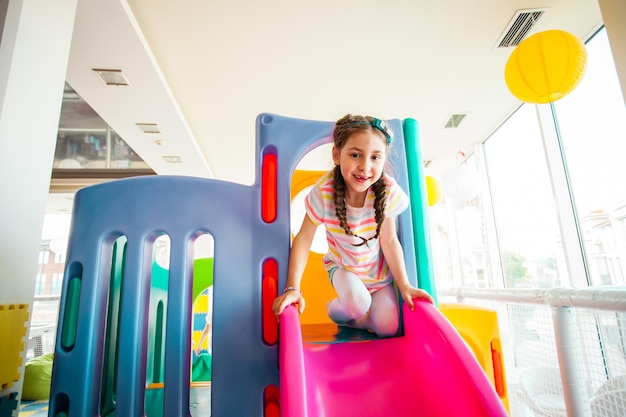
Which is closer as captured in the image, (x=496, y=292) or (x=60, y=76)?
(x=60, y=76)

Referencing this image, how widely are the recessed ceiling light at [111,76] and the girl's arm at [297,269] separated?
96.1 inches

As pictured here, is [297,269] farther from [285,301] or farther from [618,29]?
[618,29]

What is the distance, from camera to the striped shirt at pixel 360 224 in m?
1.17

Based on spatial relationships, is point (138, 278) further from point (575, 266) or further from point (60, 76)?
point (575, 266)

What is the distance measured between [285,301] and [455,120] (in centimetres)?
362

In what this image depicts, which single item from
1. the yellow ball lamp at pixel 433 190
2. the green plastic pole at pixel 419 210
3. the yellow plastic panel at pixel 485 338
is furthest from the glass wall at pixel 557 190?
the green plastic pole at pixel 419 210

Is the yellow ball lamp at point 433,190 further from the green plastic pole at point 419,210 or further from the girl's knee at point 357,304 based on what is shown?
the girl's knee at point 357,304

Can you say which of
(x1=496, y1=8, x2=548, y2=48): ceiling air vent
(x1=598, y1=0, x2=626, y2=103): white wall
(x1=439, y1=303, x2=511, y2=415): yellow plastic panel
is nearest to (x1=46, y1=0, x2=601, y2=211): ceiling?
(x1=496, y1=8, x2=548, y2=48): ceiling air vent

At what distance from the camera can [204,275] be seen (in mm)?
1941

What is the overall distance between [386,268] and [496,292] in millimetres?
734

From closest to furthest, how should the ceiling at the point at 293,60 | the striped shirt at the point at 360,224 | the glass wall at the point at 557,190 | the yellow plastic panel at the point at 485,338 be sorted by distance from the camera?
1. the striped shirt at the point at 360,224
2. the yellow plastic panel at the point at 485,338
3. the ceiling at the point at 293,60
4. the glass wall at the point at 557,190

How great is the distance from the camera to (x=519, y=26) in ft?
8.66

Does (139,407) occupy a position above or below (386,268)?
below

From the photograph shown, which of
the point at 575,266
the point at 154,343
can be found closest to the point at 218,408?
the point at 154,343
